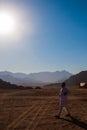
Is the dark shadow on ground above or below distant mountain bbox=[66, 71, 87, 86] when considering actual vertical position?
below

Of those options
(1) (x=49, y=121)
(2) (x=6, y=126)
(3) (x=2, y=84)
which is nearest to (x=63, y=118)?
(1) (x=49, y=121)

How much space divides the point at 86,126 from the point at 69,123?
37.8 inches

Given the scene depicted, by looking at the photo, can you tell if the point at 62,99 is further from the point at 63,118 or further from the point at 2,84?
the point at 2,84

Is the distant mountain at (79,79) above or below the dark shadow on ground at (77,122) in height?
above

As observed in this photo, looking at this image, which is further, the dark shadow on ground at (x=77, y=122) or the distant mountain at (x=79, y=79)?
the distant mountain at (x=79, y=79)

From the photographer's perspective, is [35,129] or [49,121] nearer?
[35,129]

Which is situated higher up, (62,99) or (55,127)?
(62,99)

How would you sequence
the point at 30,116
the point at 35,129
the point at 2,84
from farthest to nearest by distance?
the point at 2,84 → the point at 30,116 → the point at 35,129

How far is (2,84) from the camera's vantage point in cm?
6569

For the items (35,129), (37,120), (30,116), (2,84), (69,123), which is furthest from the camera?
(2,84)

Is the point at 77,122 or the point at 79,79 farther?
the point at 79,79

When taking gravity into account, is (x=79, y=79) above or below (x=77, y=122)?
above

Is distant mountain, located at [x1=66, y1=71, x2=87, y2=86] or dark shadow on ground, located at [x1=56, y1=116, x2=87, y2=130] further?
distant mountain, located at [x1=66, y1=71, x2=87, y2=86]

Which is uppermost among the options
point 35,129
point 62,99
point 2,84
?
→ point 2,84
